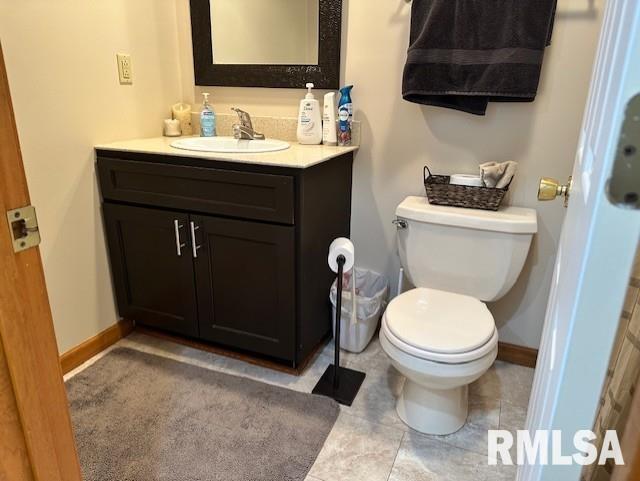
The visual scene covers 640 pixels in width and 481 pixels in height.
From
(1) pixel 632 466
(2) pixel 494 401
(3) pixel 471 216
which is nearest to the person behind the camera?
(1) pixel 632 466

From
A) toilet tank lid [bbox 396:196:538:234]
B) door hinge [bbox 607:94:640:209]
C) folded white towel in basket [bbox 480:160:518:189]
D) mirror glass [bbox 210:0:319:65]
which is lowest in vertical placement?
toilet tank lid [bbox 396:196:538:234]

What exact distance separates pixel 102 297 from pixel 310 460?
1.19 m

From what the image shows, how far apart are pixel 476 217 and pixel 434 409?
699mm

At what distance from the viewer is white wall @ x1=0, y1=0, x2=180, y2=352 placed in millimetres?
1546

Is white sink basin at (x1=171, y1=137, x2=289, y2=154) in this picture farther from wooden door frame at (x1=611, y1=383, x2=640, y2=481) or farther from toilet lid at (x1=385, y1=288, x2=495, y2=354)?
wooden door frame at (x1=611, y1=383, x2=640, y2=481)

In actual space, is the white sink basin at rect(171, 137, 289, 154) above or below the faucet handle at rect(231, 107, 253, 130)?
below

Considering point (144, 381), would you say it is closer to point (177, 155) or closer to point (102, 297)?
point (102, 297)

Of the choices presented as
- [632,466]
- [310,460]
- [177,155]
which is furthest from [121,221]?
[632,466]

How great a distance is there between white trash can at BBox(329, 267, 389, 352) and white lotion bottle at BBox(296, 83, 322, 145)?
0.61 metres

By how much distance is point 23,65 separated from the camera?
4.97ft

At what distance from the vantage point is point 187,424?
1574mm

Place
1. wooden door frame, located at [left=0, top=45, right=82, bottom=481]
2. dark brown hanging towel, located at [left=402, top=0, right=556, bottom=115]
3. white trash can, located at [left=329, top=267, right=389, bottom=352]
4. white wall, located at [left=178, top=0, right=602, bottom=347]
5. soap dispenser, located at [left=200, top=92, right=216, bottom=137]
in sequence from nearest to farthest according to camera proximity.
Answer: wooden door frame, located at [left=0, top=45, right=82, bottom=481] < dark brown hanging towel, located at [left=402, top=0, right=556, bottom=115] < white wall, located at [left=178, top=0, right=602, bottom=347] < white trash can, located at [left=329, top=267, right=389, bottom=352] < soap dispenser, located at [left=200, top=92, right=216, bottom=137]

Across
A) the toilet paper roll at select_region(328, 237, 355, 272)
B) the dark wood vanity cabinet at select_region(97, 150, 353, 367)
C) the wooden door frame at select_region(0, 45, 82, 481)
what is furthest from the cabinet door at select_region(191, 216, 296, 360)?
the wooden door frame at select_region(0, 45, 82, 481)

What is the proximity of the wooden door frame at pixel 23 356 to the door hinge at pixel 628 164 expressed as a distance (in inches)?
28.4
